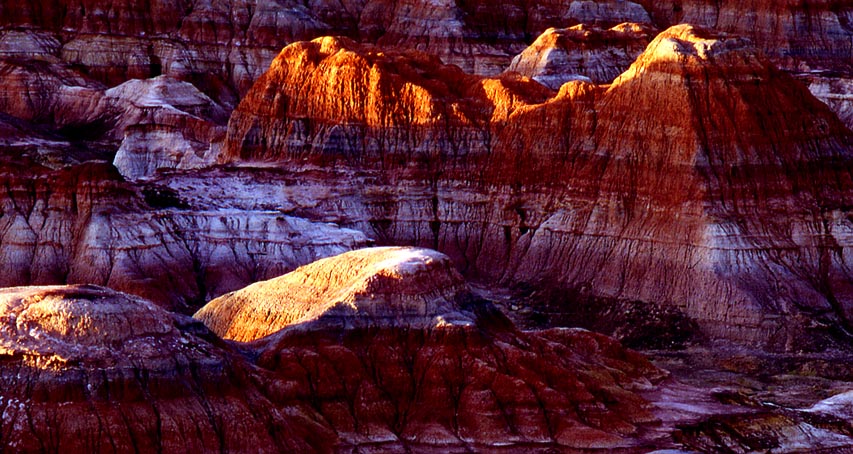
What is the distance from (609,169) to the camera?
315 feet

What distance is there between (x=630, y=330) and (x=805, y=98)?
12323 millimetres

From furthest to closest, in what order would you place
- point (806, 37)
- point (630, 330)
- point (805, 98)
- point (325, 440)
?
1. point (806, 37)
2. point (805, 98)
3. point (630, 330)
4. point (325, 440)

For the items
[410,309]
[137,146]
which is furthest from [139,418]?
[137,146]

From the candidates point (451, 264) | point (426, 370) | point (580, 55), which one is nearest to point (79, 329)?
point (426, 370)

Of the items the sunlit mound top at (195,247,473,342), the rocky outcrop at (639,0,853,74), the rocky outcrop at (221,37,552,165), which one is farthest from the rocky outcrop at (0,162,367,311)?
the rocky outcrop at (639,0,853,74)

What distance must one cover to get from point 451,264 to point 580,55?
2230 inches

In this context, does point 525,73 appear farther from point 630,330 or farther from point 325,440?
point 325,440

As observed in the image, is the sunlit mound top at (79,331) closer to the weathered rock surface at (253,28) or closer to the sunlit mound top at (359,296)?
the sunlit mound top at (359,296)

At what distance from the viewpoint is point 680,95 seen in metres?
93.9

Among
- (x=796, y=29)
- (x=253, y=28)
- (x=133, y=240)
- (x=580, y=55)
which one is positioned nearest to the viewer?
(x=133, y=240)

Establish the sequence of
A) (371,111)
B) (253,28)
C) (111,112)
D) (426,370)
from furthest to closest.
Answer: (253,28) → (111,112) → (371,111) → (426,370)

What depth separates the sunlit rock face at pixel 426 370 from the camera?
66688mm

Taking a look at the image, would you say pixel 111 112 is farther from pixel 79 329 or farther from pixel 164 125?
pixel 79 329

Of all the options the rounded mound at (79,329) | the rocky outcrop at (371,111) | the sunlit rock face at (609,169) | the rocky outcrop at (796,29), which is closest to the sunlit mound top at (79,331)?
the rounded mound at (79,329)
